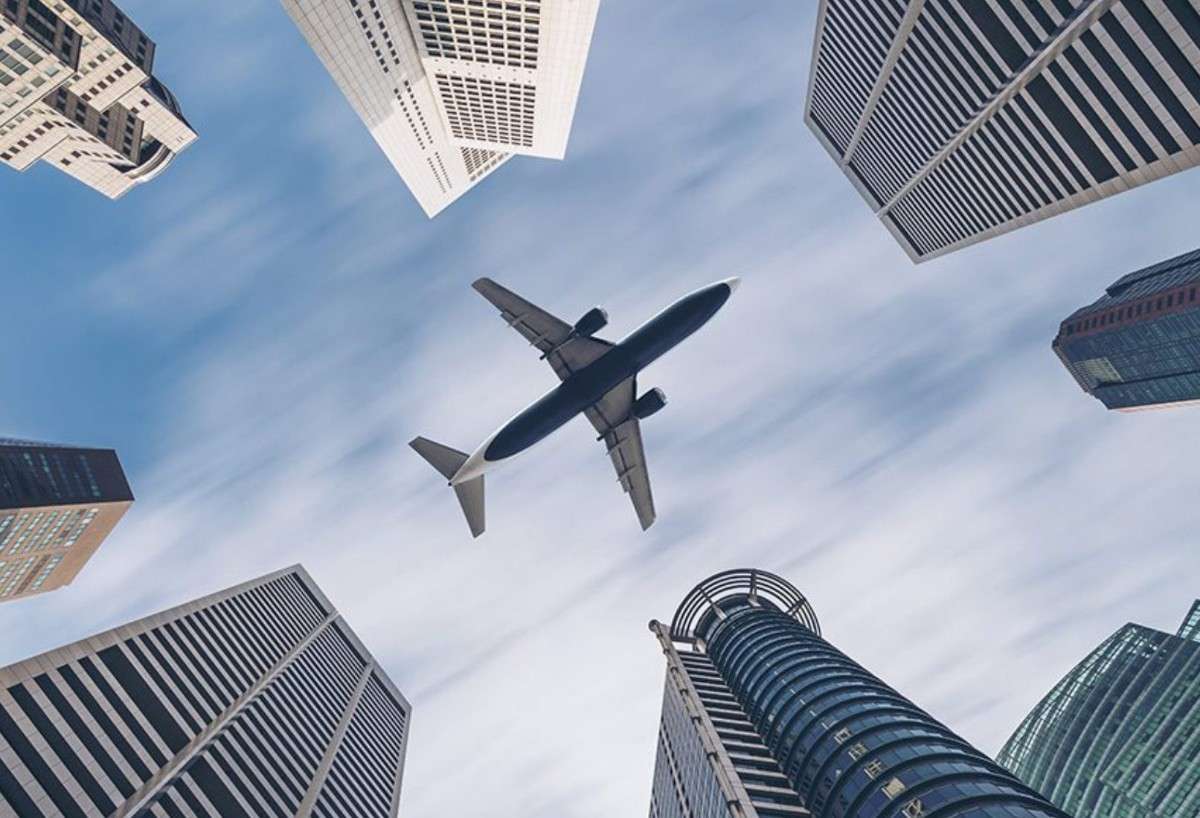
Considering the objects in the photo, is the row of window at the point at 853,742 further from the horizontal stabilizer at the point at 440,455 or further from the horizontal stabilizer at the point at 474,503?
the horizontal stabilizer at the point at 440,455

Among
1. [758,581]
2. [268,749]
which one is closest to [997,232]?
[758,581]

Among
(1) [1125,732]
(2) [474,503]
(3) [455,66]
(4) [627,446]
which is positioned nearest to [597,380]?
(4) [627,446]

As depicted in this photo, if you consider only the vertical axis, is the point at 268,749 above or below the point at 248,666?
below

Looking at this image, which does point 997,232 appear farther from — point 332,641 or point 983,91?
point 332,641

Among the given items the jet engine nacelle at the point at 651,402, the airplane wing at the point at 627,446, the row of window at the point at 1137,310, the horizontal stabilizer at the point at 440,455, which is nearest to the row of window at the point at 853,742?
the airplane wing at the point at 627,446

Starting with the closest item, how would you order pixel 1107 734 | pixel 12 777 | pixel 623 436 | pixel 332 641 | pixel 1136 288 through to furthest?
pixel 12 777 → pixel 623 436 → pixel 1107 734 → pixel 332 641 → pixel 1136 288

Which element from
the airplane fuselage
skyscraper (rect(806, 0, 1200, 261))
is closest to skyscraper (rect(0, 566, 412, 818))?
the airplane fuselage

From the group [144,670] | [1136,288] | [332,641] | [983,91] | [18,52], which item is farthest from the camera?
[1136,288]

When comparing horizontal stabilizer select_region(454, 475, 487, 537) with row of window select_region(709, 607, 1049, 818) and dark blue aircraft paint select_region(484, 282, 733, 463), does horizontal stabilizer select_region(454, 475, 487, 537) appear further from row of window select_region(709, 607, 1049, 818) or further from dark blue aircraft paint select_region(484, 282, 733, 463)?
row of window select_region(709, 607, 1049, 818)
